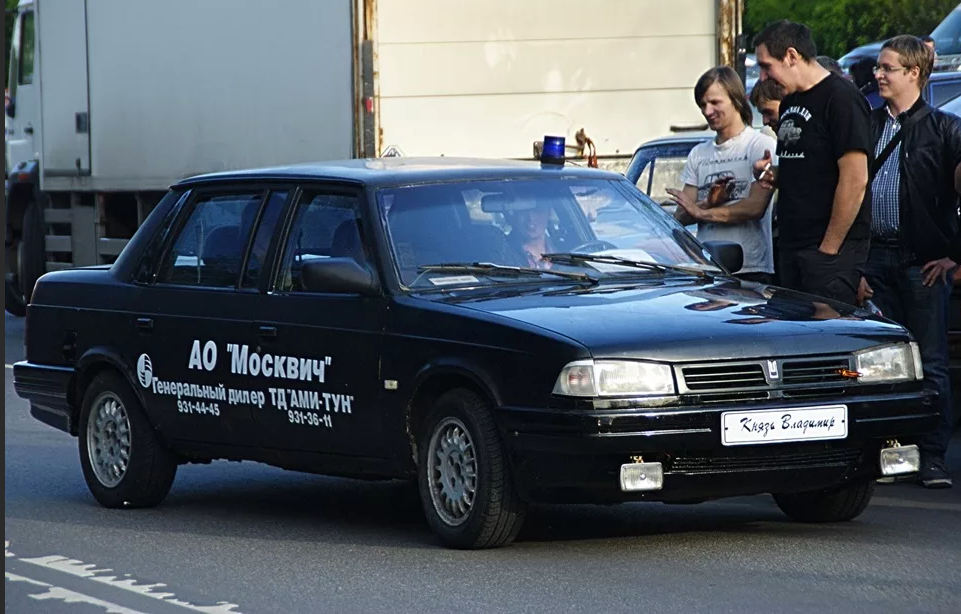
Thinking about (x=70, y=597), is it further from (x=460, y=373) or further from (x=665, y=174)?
(x=665, y=174)

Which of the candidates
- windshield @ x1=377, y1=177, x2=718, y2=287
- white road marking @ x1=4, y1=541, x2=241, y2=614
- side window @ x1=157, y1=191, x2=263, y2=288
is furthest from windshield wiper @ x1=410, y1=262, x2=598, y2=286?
white road marking @ x1=4, y1=541, x2=241, y2=614

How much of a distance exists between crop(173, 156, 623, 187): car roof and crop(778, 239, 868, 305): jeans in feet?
3.22

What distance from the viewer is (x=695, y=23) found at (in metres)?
15.2

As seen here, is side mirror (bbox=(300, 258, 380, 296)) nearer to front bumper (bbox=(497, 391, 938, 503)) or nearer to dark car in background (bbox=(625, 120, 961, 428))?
front bumper (bbox=(497, 391, 938, 503))

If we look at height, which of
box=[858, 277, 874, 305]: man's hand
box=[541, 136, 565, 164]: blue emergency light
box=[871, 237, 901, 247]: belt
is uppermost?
box=[541, 136, 565, 164]: blue emergency light

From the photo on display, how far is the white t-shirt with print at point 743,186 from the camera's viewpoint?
30.9ft

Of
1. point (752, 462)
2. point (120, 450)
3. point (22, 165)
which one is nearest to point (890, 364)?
point (752, 462)

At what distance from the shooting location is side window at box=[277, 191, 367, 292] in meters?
7.94

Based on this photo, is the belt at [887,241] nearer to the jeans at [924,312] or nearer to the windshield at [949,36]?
the jeans at [924,312]

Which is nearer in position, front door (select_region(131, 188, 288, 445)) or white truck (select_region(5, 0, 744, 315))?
front door (select_region(131, 188, 288, 445))

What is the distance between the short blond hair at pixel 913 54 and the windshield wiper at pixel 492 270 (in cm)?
223

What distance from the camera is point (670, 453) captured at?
6691 millimetres

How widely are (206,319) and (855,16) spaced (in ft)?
114

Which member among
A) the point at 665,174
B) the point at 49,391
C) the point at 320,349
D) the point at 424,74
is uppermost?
the point at 424,74
